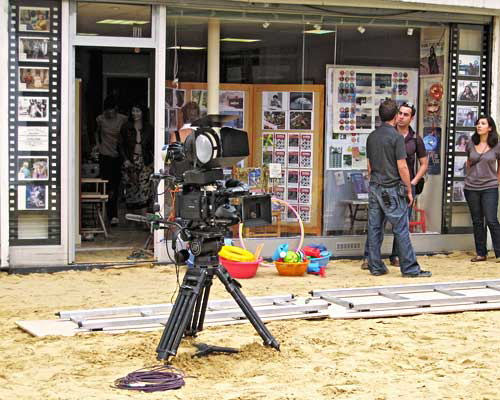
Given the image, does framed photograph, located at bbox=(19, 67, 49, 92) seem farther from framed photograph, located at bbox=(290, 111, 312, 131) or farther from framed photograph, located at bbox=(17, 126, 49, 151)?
framed photograph, located at bbox=(290, 111, 312, 131)

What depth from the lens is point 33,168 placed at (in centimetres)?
1097

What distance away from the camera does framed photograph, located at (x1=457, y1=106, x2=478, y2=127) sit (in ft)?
42.9

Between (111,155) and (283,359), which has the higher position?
(111,155)

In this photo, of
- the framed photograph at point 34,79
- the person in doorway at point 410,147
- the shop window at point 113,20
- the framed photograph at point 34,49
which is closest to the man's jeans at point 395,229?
the person in doorway at point 410,147

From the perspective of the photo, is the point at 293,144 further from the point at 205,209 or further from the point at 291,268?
the point at 205,209

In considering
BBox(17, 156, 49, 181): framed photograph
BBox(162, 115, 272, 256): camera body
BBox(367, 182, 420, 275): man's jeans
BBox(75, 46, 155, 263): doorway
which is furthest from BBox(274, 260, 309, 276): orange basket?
BBox(162, 115, 272, 256): camera body

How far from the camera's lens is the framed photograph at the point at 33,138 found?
1091 centimetres

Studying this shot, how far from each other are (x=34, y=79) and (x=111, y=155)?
407 centimetres

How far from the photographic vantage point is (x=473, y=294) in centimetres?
966

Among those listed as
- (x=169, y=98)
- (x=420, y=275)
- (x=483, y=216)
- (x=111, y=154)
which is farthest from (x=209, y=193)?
(x=111, y=154)

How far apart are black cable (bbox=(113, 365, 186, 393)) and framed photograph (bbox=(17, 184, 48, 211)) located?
477 centimetres

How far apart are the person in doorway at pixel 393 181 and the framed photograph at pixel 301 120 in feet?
4.64

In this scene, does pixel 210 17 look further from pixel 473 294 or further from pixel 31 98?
pixel 473 294

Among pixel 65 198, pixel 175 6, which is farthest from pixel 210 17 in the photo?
pixel 65 198
